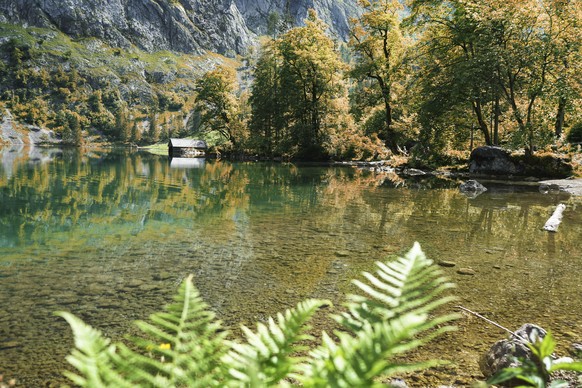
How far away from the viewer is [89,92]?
603 feet

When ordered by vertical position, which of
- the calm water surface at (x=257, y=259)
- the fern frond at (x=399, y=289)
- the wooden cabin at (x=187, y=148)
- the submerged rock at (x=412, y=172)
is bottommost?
the calm water surface at (x=257, y=259)

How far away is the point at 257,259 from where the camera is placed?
8.51 meters

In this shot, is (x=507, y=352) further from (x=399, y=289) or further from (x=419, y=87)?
(x=419, y=87)

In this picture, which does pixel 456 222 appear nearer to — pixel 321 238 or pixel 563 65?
pixel 321 238

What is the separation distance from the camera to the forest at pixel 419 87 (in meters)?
24.6

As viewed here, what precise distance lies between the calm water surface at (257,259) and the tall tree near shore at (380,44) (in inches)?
955

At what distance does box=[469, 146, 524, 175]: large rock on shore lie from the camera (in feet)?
90.0

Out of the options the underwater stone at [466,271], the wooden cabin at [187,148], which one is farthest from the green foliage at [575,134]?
the wooden cabin at [187,148]

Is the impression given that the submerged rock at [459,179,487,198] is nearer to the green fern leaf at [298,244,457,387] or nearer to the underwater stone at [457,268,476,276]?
the underwater stone at [457,268,476,276]

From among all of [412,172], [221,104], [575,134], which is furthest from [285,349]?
[221,104]

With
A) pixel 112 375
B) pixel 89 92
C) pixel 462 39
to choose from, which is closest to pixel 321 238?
pixel 112 375

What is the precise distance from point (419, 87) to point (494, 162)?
30.7 ft

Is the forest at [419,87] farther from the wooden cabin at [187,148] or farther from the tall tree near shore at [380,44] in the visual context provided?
the wooden cabin at [187,148]

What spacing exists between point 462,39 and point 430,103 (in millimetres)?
4949
